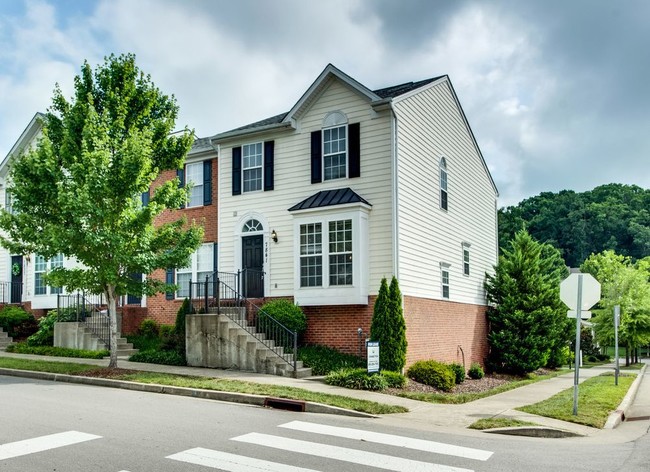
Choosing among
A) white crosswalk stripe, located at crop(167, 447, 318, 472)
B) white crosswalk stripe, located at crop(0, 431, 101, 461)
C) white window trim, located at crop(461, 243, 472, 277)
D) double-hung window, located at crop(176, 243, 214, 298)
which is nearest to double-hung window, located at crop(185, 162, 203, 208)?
double-hung window, located at crop(176, 243, 214, 298)

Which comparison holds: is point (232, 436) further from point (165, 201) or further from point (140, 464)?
point (165, 201)

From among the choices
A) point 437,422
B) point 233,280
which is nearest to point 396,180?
point 233,280

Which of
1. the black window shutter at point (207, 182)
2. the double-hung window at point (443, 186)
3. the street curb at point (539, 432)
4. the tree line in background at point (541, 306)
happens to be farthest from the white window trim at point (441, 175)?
the street curb at point (539, 432)

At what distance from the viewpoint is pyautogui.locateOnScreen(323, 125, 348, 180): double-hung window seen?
62.8 ft

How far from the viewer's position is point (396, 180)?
18.0 metres

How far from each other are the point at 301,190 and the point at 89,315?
29.9 feet

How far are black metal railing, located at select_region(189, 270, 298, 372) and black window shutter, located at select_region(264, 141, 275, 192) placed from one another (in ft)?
9.63

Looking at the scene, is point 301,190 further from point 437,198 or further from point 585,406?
point 585,406

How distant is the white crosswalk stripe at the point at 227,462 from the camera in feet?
23.1

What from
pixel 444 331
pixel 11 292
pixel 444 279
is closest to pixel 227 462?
pixel 444 331

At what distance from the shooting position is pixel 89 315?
22.1 m

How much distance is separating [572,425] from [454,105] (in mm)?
15663

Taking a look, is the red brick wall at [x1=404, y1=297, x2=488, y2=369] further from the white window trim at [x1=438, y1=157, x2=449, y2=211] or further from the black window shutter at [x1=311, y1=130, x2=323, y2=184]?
the black window shutter at [x1=311, y1=130, x2=323, y2=184]

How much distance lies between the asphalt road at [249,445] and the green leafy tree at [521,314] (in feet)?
46.9
